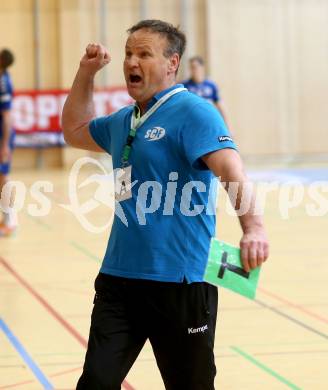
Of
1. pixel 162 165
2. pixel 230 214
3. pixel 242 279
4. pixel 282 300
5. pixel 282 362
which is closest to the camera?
pixel 242 279

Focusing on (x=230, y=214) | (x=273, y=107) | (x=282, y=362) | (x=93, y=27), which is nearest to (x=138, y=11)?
(x=93, y=27)

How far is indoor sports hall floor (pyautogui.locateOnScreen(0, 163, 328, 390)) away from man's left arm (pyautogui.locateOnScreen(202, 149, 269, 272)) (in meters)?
2.25

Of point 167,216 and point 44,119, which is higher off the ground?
point 167,216

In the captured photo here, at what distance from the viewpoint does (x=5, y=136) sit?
457 inches

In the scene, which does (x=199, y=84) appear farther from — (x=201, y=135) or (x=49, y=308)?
(x=201, y=135)

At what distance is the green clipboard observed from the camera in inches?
143

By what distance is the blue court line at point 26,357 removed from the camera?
5.76m

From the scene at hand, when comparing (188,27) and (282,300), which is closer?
(282,300)

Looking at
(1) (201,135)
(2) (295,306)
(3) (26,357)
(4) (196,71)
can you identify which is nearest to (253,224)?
(1) (201,135)

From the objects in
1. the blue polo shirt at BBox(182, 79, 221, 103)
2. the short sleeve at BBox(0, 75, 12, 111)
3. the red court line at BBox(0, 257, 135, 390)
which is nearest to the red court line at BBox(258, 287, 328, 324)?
the red court line at BBox(0, 257, 135, 390)

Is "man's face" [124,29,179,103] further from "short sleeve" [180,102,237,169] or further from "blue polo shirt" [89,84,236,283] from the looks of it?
"short sleeve" [180,102,237,169]

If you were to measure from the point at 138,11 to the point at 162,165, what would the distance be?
1926cm

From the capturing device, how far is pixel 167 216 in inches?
157

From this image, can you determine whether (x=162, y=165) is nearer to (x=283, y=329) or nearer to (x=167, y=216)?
(x=167, y=216)
